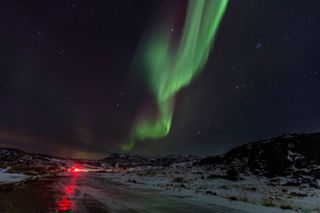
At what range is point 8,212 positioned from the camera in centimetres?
1366

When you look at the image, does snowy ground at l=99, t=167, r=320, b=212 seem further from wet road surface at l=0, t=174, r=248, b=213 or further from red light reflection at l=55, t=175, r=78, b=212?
red light reflection at l=55, t=175, r=78, b=212

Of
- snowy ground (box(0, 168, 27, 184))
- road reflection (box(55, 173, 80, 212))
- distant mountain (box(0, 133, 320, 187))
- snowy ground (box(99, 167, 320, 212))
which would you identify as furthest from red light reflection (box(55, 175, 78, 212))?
distant mountain (box(0, 133, 320, 187))

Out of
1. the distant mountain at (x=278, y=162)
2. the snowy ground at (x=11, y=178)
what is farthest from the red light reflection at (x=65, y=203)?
the distant mountain at (x=278, y=162)

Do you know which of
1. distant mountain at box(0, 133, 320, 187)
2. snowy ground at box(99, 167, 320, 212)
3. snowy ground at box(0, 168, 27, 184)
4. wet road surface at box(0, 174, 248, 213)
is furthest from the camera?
distant mountain at box(0, 133, 320, 187)

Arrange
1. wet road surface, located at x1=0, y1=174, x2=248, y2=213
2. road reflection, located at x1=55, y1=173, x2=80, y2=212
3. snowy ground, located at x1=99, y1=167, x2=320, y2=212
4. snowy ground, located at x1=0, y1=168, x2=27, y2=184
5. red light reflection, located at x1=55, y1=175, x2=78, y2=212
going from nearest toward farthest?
road reflection, located at x1=55, y1=173, x2=80, y2=212 → red light reflection, located at x1=55, y1=175, x2=78, y2=212 → wet road surface, located at x1=0, y1=174, x2=248, y2=213 → snowy ground, located at x1=99, y1=167, x2=320, y2=212 → snowy ground, located at x1=0, y1=168, x2=27, y2=184

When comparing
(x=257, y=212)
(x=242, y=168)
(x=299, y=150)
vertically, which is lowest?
(x=257, y=212)

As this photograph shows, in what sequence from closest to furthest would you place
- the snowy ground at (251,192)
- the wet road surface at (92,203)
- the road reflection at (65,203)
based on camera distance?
1. the road reflection at (65,203)
2. the wet road surface at (92,203)
3. the snowy ground at (251,192)

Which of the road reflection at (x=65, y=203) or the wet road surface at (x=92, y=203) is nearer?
the road reflection at (x=65, y=203)

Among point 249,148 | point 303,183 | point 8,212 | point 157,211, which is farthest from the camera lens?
point 249,148

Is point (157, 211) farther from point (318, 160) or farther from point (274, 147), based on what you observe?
point (274, 147)

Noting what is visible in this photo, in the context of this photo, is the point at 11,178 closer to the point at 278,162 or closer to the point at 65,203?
the point at 65,203

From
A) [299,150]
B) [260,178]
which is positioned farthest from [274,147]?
[260,178]

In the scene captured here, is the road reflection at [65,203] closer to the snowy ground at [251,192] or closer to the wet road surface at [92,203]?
the wet road surface at [92,203]

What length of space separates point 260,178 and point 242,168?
17977mm
